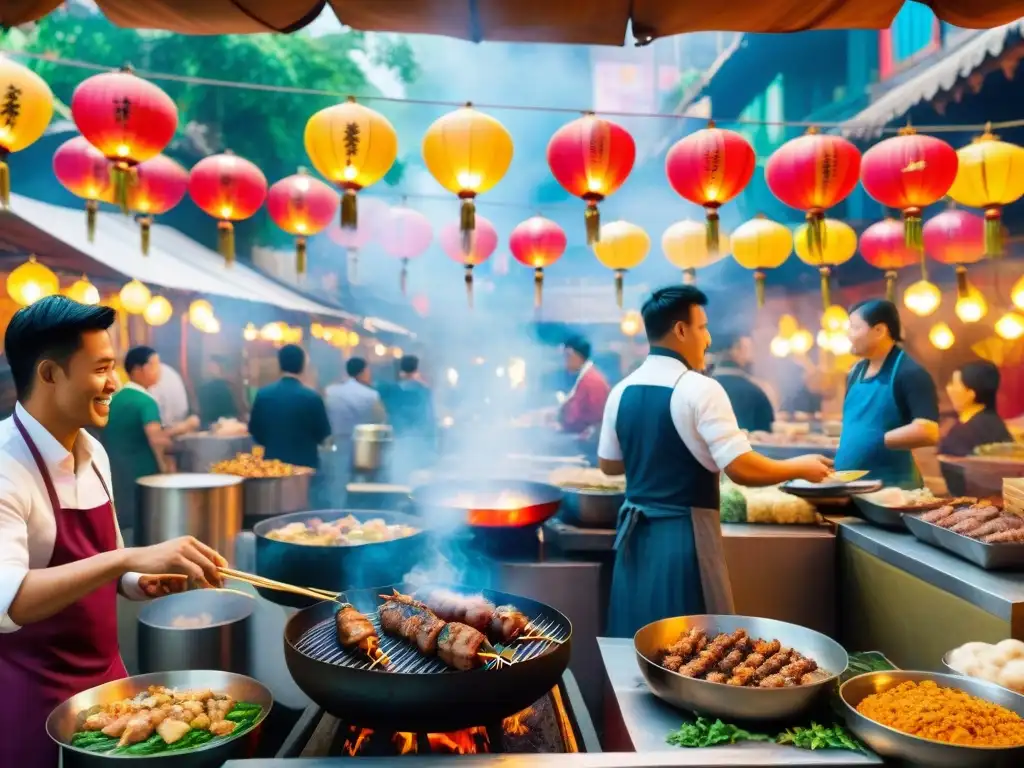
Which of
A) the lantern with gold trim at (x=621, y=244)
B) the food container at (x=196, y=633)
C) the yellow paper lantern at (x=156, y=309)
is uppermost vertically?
the lantern with gold trim at (x=621, y=244)

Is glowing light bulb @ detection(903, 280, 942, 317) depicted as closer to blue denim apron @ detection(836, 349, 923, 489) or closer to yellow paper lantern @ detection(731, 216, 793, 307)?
yellow paper lantern @ detection(731, 216, 793, 307)

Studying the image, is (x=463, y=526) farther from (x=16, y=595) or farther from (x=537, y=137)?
(x=537, y=137)

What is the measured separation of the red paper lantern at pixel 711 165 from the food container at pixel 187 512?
4.19 m

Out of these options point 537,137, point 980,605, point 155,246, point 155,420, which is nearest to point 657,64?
point 537,137

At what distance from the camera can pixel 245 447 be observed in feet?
33.6

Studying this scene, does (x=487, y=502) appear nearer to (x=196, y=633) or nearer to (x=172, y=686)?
(x=196, y=633)

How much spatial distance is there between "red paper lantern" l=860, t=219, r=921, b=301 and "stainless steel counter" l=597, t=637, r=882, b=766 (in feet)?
20.6

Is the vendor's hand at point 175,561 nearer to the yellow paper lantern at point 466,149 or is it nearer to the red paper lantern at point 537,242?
the yellow paper lantern at point 466,149

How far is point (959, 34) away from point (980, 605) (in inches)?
402

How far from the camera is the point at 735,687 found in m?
2.09

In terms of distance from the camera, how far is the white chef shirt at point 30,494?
6.93 ft

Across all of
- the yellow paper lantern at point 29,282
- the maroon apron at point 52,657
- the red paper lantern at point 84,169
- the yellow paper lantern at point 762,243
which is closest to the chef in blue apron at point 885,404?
the yellow paper lantern at point 762,243

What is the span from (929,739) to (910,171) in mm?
4632

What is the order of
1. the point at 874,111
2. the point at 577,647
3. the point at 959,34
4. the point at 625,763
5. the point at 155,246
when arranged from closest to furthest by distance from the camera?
the point at 625,763 → the point at 577,647 → the point at 874,111 → the point at 959,34 → the point at 155,246
